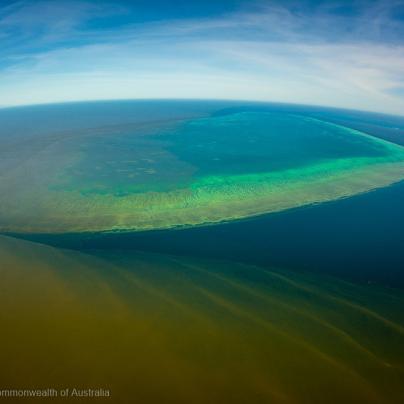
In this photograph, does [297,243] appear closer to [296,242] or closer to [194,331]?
[296,242]

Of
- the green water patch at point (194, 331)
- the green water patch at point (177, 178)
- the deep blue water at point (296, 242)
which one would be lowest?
the green water patch at point (194, 331)

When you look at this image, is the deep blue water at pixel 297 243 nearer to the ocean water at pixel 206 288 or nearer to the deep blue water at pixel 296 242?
the deep blue water at pixel 296 242

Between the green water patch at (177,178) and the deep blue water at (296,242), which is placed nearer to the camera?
the deep blue water at (296,242)

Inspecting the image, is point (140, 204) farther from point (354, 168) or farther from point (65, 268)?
point (354, 168)

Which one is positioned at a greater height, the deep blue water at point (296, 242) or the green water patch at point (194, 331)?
the deep blue water at point (296, 242)

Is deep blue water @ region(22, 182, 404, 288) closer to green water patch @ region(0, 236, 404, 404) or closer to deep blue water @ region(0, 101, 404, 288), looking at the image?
deep blue water @ region(0, 101, 404, 288)

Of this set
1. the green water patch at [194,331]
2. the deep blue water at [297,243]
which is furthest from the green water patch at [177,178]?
the green water patch at [194,331]

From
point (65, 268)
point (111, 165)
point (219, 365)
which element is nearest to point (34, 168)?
point (111, 165)

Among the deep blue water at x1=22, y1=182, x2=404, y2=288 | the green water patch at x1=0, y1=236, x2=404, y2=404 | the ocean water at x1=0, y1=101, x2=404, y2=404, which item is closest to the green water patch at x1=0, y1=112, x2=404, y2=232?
the ocean water at x1=0, y1=101, x2=404, y2=404
